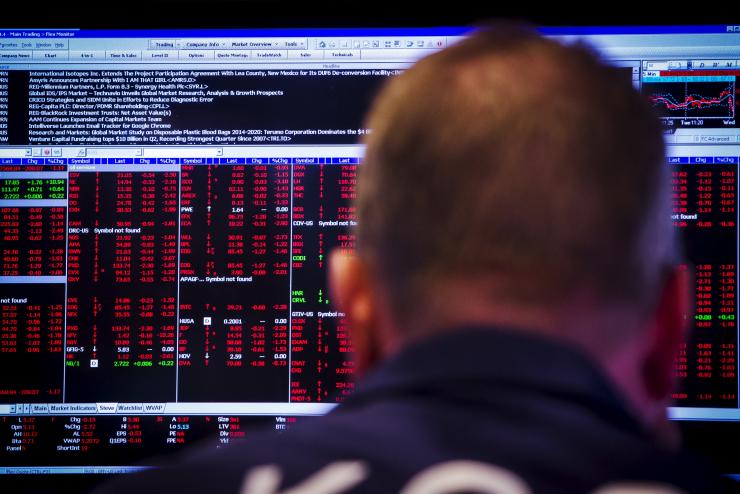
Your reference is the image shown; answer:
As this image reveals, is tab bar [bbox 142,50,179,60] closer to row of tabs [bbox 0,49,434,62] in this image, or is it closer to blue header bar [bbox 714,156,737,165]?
row of tabs [bbox 0,49,434,62]

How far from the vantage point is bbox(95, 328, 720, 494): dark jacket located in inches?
18.2

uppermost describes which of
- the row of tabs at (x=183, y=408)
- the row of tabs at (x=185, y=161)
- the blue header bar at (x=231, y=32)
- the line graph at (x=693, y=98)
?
the blue header bar at (x=231, y=32)

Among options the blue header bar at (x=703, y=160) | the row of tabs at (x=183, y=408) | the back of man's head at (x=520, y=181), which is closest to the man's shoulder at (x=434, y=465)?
the back of man's head at (x=520, y=181)

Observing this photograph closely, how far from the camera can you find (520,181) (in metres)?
0.53

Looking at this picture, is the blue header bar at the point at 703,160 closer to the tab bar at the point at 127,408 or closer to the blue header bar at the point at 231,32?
the blue header bar at the point at 231,32

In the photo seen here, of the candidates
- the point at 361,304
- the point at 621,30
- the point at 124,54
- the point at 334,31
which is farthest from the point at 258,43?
the point at 361,304

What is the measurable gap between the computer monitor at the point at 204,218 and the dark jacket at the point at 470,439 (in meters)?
0.67

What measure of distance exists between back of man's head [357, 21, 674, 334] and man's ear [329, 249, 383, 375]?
32 millimetres

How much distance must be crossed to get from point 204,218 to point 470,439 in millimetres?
851

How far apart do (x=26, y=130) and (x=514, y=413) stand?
109 centimetres

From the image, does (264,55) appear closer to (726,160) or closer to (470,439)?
(726,160)

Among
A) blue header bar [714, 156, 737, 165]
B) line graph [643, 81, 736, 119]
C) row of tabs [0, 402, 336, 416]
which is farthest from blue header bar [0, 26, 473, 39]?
row of tabs [0, 402, 336, 416]

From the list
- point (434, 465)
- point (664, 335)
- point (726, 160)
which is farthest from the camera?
point (726, 160)

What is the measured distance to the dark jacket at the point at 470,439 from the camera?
46 cm
